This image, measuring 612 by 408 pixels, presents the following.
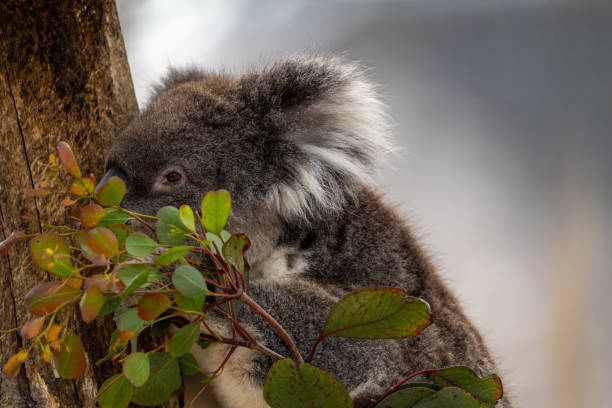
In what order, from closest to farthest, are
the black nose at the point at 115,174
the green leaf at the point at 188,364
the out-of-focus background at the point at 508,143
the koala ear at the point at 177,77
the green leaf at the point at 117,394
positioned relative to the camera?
the green leaf at the point at 117,394 < the green leaf at the point at 188,364 < the black nose at the point at 115,174 < the koala ear at the point at 177,77 < the out-of-focus background at the point at 508,143

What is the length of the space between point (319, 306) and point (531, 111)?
408 cm

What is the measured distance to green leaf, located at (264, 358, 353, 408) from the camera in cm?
89

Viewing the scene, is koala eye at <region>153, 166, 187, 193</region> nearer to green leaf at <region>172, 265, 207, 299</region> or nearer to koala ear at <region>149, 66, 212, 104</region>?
koala ear at <region>149, 66, 212, 104</region>

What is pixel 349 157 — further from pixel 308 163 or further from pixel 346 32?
pixel 346 32

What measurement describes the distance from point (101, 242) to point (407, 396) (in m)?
0.53

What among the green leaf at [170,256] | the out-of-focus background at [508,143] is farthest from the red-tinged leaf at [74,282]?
the out-of-focus background at [508,143]

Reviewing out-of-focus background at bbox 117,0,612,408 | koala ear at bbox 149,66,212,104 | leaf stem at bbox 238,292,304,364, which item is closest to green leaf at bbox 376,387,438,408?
leaf stem at bbox 238,292,304,364

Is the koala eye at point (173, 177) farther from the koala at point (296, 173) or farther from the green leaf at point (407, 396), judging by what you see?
the green leaf at point (407, 396)

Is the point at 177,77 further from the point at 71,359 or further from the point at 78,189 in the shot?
the point at 71,359

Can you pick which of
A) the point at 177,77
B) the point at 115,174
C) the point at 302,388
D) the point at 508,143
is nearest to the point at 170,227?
the point at 302,388

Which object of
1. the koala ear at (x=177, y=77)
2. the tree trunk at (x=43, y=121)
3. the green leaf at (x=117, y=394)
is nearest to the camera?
the green leaf at (x=117, y=394)

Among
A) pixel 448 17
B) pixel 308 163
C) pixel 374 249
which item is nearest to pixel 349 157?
pixel 308 163

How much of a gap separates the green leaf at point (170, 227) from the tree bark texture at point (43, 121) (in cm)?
54

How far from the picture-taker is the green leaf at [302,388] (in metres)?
0.89
